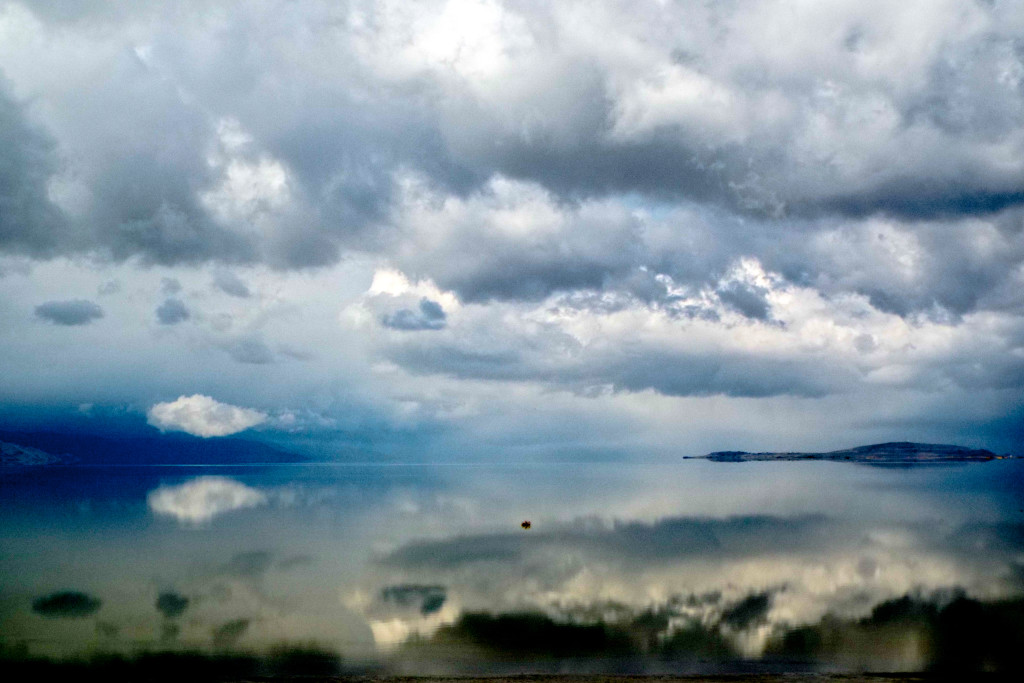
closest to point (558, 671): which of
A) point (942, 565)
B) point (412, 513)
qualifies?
point (942, 565)

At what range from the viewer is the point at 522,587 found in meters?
53.2

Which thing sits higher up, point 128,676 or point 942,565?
point 128,676

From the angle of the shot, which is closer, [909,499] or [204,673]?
[204,673]

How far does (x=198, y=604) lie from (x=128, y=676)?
15.9 meters

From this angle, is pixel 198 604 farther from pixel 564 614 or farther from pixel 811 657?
pixel 811 657

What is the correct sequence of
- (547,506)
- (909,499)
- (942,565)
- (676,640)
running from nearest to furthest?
(676,640) < (942,565) < (547,506) < (909,499)

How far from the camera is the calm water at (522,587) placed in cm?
3697

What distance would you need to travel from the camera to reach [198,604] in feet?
156

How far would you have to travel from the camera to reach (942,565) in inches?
2517

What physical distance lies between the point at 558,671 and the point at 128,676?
19.4 metres

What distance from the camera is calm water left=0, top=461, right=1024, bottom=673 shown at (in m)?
37.0

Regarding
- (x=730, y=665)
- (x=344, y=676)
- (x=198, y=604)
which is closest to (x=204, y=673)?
(x=344, y=676)

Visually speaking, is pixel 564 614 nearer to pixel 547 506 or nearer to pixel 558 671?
pixel 558 671

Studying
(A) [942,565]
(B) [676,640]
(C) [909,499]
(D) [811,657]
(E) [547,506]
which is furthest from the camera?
(C) [909,499]
